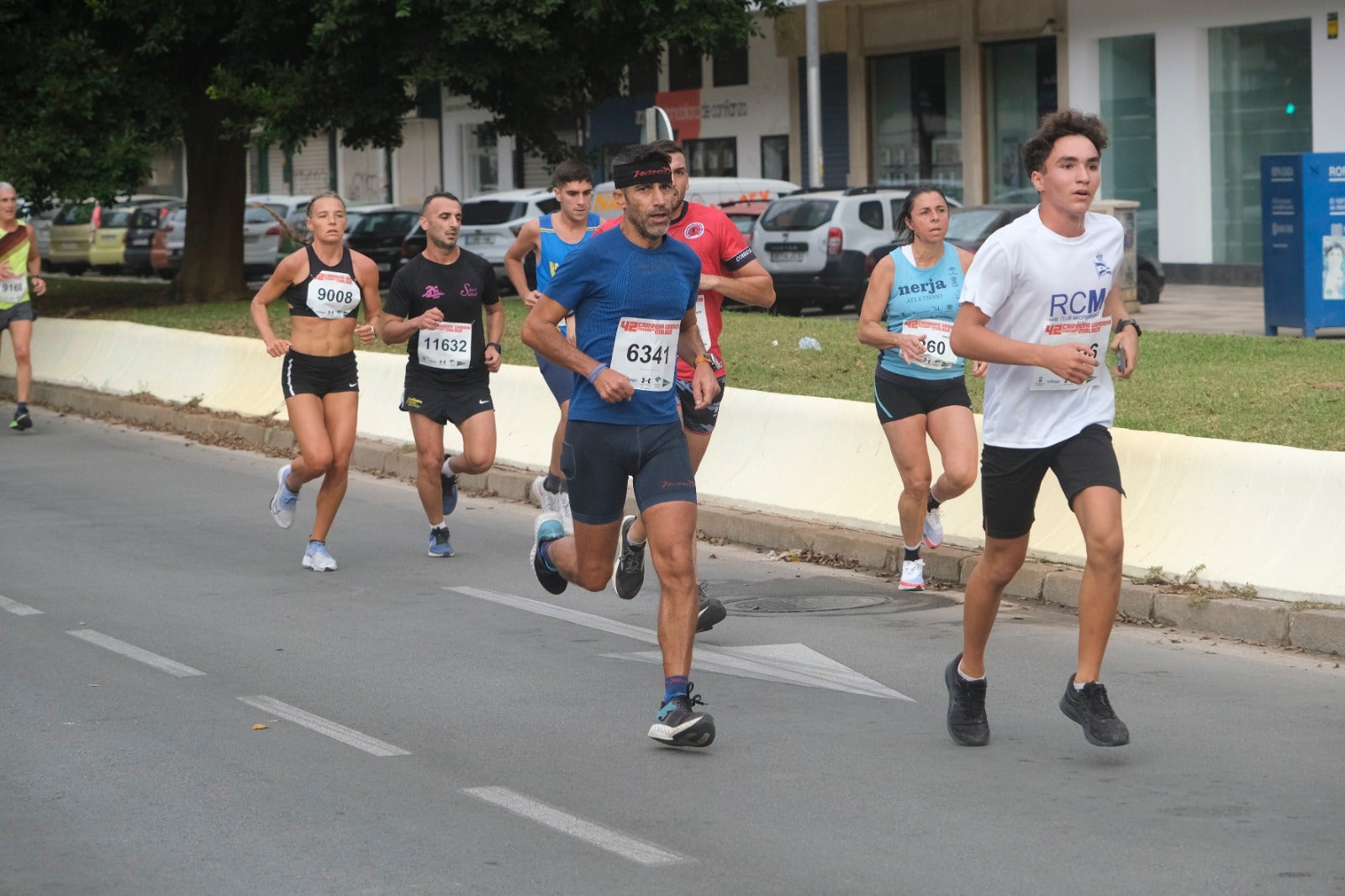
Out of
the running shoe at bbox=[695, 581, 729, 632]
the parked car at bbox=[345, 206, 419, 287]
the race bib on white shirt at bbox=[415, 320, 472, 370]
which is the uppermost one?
the parked car at bbox=[345, 206, 419, 287]

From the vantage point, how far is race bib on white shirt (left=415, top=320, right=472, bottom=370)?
10180 mm

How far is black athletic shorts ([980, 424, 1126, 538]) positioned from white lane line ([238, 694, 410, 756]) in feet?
6.75

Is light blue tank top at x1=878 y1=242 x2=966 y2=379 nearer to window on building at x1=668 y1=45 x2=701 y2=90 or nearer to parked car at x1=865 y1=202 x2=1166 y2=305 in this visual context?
parked car at x1=865 y1=202 x2=1166 y2=305

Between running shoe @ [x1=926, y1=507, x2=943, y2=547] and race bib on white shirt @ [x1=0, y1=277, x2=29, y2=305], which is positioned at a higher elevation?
race bib on white shirt @ [x1=0, y1=277, x2=29, y2=305]

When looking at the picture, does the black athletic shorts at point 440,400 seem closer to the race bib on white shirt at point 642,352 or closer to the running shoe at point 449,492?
the running shoe at point 449,492

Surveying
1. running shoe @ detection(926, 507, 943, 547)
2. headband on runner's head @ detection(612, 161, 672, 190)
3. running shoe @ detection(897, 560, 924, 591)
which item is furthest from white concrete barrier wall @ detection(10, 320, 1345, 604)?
headband on runner's head @ detection(612, 161, 672, 190)

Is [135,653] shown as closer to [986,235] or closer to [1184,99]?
[986,235]

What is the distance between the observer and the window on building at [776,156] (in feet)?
128

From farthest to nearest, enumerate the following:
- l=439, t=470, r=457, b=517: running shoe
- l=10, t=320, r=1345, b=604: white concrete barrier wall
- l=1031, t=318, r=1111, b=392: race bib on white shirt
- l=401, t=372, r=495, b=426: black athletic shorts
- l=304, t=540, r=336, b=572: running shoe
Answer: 1. l=439, t=470, r=457, b=517: running shoe
2. l=401, t=372, r=495, b=426: black athletic shorts
3. l=304, t=540, r=336, b=572: running shoe
4. l=10, t=320, r=1345, b=604: white concrete barrier wall
5. l=1031, t=318, r=1111, b=392: race bib on white shirt

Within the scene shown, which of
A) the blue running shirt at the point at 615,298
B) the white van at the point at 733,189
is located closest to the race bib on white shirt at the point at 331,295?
the blue running shirt at the point at 615,298

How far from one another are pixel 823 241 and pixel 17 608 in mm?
17331

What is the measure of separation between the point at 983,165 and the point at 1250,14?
661 centimetres

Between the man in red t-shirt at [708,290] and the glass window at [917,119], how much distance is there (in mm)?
27137

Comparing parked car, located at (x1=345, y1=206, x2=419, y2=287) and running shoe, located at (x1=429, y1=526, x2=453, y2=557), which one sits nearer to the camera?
running shoe, located at (x1=429, y1=526, x2=453, y2=557)
